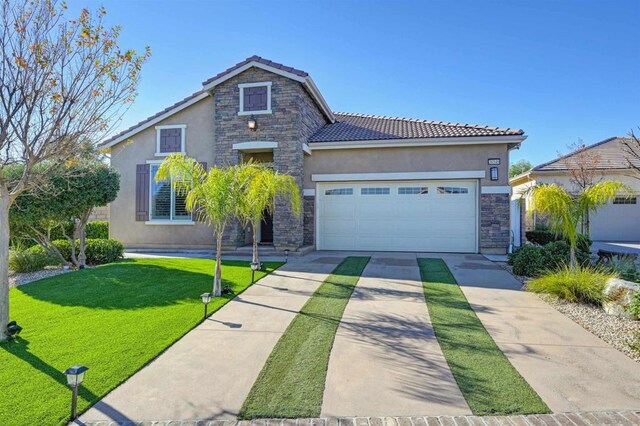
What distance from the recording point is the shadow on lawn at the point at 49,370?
10.6 ft

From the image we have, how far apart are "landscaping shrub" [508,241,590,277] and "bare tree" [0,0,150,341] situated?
927 cm

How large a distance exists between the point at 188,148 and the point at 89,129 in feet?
30.7

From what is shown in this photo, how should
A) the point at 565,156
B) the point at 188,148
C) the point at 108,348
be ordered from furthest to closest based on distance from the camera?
the point at 565,156 < the point at 188,148 < the point at 108,348

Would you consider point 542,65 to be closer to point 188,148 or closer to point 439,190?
point 439,190

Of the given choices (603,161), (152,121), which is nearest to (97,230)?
(152,121)

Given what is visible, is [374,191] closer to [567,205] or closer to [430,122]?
[430,122]

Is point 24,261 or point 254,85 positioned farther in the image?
point 254,85

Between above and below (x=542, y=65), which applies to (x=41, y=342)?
below

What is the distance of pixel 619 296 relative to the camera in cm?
605

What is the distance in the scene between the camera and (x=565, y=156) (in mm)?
18609

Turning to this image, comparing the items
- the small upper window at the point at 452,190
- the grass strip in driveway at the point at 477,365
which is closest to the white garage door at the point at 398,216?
the small upper window at the point at 452,190

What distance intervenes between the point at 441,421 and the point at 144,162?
14410mm

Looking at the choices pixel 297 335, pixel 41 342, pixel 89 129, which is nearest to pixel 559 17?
pixel 297 335

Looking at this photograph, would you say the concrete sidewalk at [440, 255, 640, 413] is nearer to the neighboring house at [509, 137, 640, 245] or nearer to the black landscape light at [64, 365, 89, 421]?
the black landscape light at [64, 365, 89, 421]
